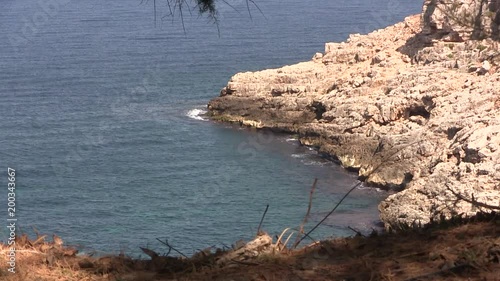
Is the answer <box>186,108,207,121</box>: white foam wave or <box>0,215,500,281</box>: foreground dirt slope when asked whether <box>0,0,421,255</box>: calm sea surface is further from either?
<box>0,215,500,281</box>: foreground dirt slope

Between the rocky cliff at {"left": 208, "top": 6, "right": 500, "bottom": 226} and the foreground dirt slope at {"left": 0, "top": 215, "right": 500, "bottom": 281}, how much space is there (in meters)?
17.2

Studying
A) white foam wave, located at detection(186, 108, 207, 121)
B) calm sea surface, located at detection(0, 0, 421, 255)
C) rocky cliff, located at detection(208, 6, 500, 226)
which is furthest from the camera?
white foam wave, located at detection(186, 108, 207, 121)

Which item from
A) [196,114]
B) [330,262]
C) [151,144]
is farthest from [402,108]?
[330,262]

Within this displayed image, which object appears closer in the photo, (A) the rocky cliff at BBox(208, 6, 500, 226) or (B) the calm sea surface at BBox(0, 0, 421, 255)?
(A) the rocky cliff at BBox(208, 6, 500, 226)

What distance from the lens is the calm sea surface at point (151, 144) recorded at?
109ft

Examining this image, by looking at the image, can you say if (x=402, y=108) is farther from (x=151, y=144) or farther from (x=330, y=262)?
(x=330, y=262)

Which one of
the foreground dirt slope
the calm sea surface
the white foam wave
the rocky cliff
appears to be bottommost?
the white foam wave

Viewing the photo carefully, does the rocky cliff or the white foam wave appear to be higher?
the rocky cliff

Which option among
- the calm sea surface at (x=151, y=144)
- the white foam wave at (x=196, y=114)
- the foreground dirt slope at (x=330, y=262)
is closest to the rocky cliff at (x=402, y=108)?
the white foam wave at (x=196, y=114)

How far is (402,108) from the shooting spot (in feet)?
132

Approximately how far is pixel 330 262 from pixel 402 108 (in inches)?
1353

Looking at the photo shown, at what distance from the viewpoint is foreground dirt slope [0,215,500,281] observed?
611 cm

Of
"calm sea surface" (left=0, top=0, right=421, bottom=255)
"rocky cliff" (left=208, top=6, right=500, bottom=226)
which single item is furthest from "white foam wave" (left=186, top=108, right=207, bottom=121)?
"rocky cliff" (left=208, top=6, right=500, bottom=226)

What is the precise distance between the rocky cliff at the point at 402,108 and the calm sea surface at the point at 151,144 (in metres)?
1.46
